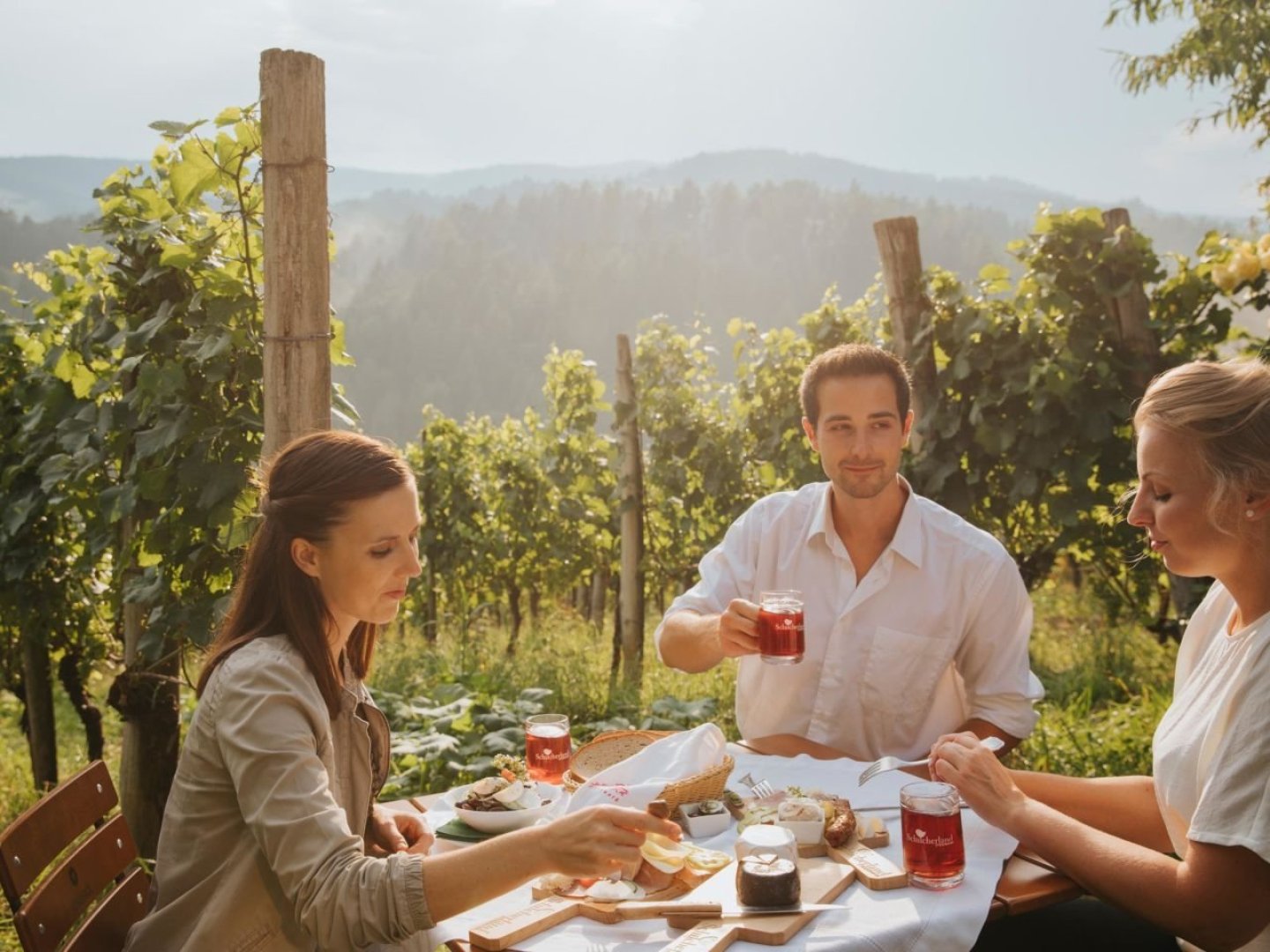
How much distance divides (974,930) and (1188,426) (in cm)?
91

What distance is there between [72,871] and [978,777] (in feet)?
5.22

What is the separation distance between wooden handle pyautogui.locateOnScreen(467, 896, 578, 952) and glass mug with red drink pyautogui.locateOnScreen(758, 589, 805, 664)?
2.83ft

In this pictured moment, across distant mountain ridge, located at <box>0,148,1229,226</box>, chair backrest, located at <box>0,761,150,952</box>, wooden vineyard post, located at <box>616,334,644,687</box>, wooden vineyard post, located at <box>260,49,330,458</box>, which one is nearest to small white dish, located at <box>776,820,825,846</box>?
chair backrest, located at <box>0,761,150,952</box>

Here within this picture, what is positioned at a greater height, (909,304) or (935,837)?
(909,304)

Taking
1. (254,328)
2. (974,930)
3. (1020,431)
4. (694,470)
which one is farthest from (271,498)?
(694,470)

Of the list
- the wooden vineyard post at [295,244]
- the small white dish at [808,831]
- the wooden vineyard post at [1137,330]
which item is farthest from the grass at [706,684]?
the small white dish at [808,831]

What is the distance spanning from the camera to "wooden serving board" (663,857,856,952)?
1660 mm

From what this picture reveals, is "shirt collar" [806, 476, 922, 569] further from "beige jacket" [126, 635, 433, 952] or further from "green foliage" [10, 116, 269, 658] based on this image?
"green foliage" [10, 116, 269, 658]

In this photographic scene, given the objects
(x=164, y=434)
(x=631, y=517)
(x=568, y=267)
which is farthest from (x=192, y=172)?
(x=568, y=267)

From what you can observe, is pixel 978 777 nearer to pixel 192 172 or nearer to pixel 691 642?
pixel 691 642

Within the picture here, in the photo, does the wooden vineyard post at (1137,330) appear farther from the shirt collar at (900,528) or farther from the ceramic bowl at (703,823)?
the ceramic bowl at (703,823)

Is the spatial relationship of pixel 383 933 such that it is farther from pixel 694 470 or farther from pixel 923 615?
pixel 694 470

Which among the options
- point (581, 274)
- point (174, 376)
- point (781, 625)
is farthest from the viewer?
point (581, 274)

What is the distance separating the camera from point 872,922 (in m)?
1.75
